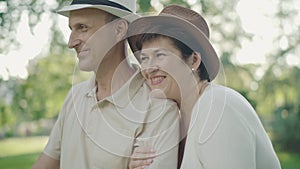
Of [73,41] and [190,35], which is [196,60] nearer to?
[190,35]

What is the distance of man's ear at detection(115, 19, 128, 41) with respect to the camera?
196 cm

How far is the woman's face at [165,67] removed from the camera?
1773 millimetres

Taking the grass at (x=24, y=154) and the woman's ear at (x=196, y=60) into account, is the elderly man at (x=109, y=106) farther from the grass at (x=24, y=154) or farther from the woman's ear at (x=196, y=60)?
the grass at (x=24, y=154)

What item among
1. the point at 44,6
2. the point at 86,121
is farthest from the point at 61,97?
the point at 86,121

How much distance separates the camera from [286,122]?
11.6 metres

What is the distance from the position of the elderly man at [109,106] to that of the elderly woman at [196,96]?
4 centimetres

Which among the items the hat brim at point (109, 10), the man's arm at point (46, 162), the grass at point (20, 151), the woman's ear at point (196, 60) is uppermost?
the hat brim at point (109, 10)

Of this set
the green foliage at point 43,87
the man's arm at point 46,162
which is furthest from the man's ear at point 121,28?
the green foliage at point 43,87

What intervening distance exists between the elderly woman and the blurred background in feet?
0.38

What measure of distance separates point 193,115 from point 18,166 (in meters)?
9.07

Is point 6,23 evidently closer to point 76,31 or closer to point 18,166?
point 76,31

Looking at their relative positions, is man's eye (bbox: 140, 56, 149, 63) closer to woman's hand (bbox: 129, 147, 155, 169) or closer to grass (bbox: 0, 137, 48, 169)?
woman's hand (bbox: 129, 147, 155, 169)

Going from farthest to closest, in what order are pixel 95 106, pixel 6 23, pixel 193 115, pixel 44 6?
pixel 44 6 < pixel 6 23 < pixel 95 106 < pixel 193 115

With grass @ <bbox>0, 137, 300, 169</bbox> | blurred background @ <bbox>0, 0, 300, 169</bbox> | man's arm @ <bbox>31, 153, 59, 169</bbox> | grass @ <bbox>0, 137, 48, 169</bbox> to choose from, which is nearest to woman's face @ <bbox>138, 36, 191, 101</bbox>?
blurred background @ <bbox>0, 0, 300, 169</bbox>
